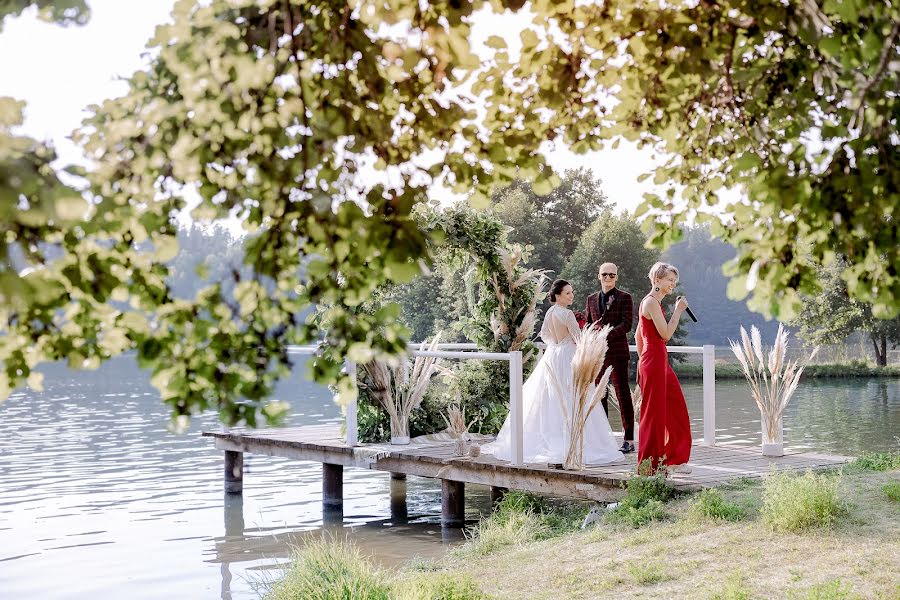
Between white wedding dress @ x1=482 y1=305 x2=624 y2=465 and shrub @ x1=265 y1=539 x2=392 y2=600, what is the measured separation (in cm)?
330

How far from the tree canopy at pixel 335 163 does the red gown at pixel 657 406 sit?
5639mm

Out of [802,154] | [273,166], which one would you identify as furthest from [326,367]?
[802,154]

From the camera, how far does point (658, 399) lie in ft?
30.0

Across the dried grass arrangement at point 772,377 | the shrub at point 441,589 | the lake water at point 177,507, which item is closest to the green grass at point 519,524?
the lake water at point 177,507

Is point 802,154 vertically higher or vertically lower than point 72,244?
higher

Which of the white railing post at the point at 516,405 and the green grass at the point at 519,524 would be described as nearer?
the green grass at the point at 519,524

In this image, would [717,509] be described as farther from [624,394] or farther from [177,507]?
[177,507]

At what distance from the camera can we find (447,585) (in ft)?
21.7

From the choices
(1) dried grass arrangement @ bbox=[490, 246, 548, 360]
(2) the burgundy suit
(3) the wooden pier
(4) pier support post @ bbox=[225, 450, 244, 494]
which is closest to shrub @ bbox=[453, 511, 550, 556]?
(3) the wooden pier

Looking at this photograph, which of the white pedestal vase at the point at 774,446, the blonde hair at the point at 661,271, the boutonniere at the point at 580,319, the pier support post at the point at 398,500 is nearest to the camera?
the blonde hair at the point at 661,271

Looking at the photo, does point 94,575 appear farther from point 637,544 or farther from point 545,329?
point 637,544

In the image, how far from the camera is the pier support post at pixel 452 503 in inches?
456

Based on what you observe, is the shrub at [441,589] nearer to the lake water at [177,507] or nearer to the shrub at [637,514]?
the shrub at [637,514]

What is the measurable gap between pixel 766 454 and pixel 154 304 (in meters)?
8.95
